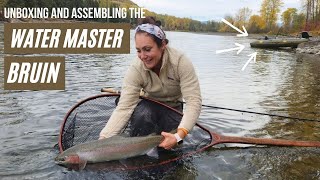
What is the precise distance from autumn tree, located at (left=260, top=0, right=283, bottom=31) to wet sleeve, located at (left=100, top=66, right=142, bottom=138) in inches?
3168

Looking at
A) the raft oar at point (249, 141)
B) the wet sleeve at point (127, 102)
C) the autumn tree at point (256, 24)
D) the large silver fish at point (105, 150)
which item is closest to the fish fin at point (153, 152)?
the large silver fish at point (105, 150)

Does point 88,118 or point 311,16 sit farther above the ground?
point 311,16

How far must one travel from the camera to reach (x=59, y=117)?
7578 millimetres

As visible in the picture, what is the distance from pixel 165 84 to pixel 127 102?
0.55 metres

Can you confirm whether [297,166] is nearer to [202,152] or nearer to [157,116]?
[202,152]

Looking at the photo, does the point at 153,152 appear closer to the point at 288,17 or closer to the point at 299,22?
the point at 299,22

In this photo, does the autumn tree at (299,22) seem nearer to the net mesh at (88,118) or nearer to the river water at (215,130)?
the river water at (215,130)

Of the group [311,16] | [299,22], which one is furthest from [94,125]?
[299,22]

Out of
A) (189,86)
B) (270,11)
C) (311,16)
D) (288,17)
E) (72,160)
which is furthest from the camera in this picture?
(270,11)

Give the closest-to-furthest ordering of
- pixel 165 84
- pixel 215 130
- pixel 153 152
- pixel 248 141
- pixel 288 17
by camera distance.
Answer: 1. pixel 153 152
2. pixel 165 84
3. pixel 248 141
4. pixel 215 130
5. pixel 288 17

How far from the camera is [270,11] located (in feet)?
289

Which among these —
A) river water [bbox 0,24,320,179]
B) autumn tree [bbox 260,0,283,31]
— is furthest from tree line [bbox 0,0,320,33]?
river water [bbox 0,24,320,179]

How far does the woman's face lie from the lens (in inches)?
165

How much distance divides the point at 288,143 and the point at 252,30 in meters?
102
